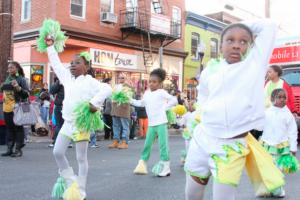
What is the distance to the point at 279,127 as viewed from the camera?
6164mm

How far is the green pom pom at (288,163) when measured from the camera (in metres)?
5.83

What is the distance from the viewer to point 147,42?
25016mm

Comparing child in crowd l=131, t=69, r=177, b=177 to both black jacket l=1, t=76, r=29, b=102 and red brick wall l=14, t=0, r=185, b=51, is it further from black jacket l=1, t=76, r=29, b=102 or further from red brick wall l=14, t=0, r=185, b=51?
red brick wall l=14, t=0, r=185, b=51

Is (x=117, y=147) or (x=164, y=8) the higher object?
(x=164, y=8)

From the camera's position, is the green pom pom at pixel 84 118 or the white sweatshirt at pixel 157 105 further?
the white sweatshirt at pixel 157 105

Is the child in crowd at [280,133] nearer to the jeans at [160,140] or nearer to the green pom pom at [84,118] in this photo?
the jeans at [160,140]

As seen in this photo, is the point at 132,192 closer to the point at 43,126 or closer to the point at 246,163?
the point at 246,163

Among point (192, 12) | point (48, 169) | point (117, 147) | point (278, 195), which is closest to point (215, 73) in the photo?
point (278, 195)

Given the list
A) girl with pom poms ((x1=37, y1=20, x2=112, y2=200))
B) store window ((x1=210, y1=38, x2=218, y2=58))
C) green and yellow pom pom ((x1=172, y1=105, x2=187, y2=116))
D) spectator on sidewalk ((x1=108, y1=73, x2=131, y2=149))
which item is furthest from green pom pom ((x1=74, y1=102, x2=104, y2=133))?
store window ((x1=210, y1=38, x2=218, y2=58))

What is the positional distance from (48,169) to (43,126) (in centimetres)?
618

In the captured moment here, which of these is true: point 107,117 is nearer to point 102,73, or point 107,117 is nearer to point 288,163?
point 288,163

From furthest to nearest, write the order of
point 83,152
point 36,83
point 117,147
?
1. point 36,83
2. point 117,147
3. point 83,152

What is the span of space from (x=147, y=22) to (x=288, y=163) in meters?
18.9

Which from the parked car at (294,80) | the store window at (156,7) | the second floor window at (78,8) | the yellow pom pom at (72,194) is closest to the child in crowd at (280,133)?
the yellow pom pom at (72,194)
